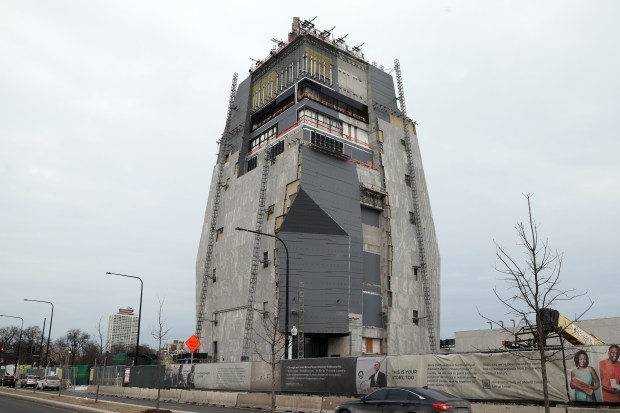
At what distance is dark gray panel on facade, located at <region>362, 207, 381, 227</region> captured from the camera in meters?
58.9

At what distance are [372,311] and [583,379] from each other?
39422mm

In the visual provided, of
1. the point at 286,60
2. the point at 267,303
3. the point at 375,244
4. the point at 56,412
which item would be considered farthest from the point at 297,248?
the point at 56,412

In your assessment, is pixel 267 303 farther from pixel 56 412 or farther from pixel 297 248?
pixel 56 412

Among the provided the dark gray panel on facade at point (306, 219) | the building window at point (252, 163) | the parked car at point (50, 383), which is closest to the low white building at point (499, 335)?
the dark gray panel on facade at point (306, 219)

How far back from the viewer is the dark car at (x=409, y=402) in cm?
1373

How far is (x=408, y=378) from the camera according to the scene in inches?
845

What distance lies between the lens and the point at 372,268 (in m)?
57.2

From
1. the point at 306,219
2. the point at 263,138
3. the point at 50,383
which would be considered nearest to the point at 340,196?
the point at 306,219

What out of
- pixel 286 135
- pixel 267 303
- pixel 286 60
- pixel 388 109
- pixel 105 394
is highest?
pixel 286 60

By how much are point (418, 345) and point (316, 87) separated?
32561 millimetres

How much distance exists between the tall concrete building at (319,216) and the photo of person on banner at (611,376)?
33.1m

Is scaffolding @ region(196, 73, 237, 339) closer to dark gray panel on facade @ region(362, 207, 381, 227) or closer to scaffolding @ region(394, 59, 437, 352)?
dark gray panel on facade @ region(362, 207, 381, 227)

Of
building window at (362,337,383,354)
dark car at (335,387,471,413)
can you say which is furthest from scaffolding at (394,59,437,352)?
dark car at (335,387,471,413)

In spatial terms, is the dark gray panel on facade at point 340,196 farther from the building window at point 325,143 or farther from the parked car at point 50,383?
the parked car at point 50,383
